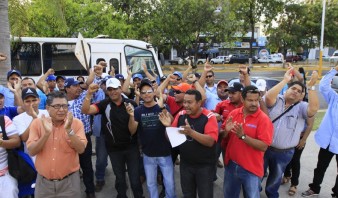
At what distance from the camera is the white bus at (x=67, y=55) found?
10555mm

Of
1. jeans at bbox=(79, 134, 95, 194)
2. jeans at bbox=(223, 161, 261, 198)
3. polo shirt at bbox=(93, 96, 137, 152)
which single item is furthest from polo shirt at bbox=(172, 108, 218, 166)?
jeans at bbox=(79, 134, 95, 194)

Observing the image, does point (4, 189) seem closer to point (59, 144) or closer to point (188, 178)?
point (59, 144)

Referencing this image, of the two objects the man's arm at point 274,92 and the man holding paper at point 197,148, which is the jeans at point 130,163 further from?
the man's arm at point 274,92

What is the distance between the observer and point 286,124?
4.26 m

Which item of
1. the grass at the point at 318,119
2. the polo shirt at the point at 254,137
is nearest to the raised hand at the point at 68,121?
the polo shirt at the point at 254,137

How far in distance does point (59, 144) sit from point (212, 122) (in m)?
1.73

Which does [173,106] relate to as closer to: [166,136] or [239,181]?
[166,136]

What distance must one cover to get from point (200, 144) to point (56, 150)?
5.32 ft

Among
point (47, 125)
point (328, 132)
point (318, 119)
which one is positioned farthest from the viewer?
point (318, 119)

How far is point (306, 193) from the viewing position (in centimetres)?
486

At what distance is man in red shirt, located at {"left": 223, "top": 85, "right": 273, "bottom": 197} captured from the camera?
350 centimetres

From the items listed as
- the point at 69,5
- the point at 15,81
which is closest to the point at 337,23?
the point at 69,5

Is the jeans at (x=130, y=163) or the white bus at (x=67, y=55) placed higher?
the white bus at (x=67, y=55)

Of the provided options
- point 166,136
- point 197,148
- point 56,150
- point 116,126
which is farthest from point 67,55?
point 197,148
